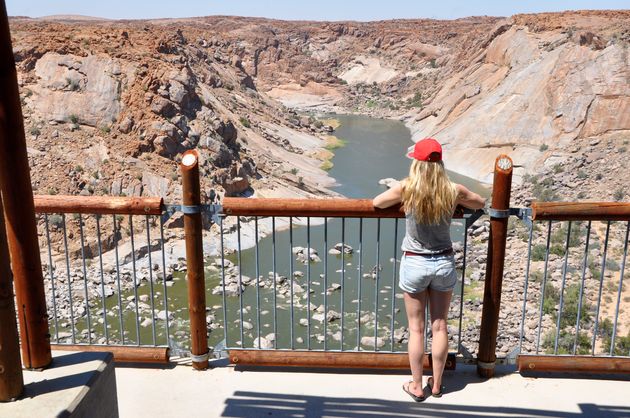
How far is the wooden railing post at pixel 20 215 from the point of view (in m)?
2.74

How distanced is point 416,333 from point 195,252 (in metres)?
1.60

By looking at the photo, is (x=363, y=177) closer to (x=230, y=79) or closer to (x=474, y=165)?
(x=474, y=165)

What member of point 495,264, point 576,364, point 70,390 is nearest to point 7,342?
point 70,390

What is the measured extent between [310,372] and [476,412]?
1186 mm

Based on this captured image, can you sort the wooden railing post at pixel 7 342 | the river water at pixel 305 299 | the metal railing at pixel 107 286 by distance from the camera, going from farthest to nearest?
the metal railing at pixel 107 286, the river water at pixel 305 299, the wooden railing post at pixel 7 342

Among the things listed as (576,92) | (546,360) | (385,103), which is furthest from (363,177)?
(385,103)

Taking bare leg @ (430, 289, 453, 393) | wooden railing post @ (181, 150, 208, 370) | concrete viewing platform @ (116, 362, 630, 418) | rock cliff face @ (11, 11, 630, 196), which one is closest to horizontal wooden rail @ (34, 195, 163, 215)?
wooden railing post @ (181, 150, 208, 370)

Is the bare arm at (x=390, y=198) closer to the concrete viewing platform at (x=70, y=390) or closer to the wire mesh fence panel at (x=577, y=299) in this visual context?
the concrete viewing platform at (x=70, y=390)

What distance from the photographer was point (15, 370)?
8.96 ft

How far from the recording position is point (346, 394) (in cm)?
412

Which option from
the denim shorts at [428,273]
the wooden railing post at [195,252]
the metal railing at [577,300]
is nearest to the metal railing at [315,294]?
the metal railing at [577,300]

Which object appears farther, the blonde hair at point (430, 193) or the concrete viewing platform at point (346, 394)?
the concrete viewing platform at point (346, 394)

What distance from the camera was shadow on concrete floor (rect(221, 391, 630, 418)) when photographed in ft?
12.8

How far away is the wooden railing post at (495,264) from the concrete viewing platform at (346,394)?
0.17 meters
